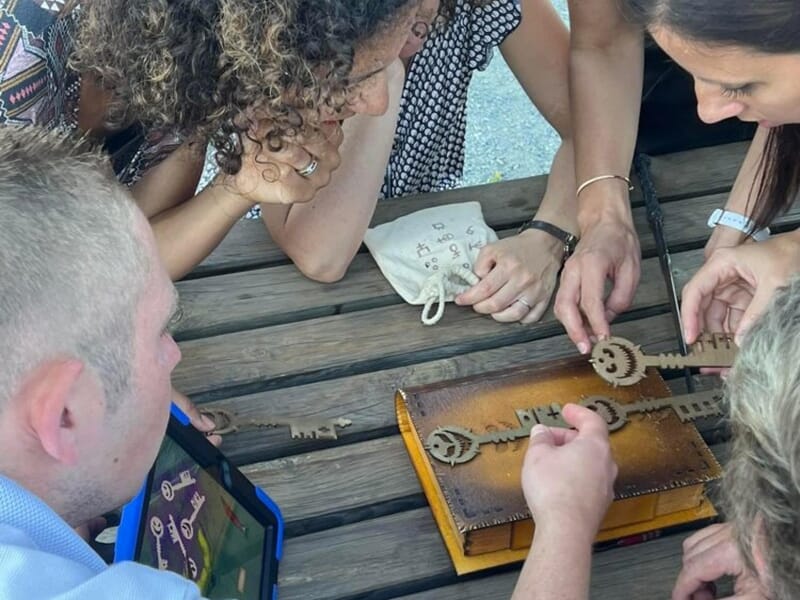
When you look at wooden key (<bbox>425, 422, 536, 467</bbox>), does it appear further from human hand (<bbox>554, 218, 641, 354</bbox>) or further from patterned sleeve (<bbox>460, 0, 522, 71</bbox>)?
patterned sleeve (<bbox>460, 0, 522, 71</bbox>)

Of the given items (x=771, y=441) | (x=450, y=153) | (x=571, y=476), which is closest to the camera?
(x=771, y=441)

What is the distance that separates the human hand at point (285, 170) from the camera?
132 centimetres

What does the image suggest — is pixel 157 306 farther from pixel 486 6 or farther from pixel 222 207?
pixel 486 6

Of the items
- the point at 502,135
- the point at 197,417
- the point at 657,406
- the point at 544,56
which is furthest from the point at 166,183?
the point at 502,135

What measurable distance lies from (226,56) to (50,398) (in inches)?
22.6

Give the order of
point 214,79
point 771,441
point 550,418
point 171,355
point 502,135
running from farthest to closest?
point 502,135 < point 214,79 < point 550,418 < point 171,355 < point 771,441

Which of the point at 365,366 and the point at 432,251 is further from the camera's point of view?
the point at 432,251

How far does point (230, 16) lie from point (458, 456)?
56cm

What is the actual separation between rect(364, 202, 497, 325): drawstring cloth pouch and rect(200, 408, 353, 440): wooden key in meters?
0.23

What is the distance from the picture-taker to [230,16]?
1102 millimetres

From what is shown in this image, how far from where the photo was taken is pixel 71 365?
71 centimetres

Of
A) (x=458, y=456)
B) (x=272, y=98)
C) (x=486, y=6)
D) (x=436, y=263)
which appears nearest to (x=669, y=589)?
(x=458, y=456)

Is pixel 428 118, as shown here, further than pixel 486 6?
Yes

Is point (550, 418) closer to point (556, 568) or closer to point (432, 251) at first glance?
point (556, 568)
